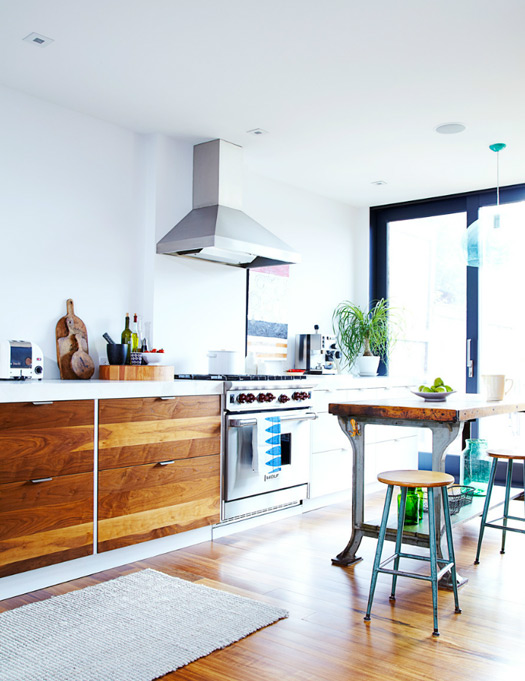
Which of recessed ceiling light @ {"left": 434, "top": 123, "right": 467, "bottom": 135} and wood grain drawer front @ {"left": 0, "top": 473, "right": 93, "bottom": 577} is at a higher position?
recessed ceiling light @ {"left": 434, "top": 123, "right": 467, "bottom": 135}

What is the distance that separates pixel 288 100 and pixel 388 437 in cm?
296

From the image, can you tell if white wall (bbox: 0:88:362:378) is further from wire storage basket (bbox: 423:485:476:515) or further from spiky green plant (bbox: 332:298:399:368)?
wire storage basket (bbox: 423:485:476:515)

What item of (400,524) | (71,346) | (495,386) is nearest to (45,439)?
(71,346)

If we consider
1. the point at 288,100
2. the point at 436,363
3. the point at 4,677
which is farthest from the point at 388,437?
the point at 4,677

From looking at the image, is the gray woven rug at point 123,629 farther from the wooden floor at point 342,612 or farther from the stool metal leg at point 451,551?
the stool metal leg at point 451,551

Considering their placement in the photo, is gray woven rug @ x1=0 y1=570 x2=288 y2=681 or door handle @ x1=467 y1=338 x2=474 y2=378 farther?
door handle @ x1=467 y1=338 x2=474 y2=378

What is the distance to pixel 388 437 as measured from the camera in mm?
5445

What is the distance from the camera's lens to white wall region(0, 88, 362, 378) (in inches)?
144

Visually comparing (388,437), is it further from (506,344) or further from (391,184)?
(391,184)

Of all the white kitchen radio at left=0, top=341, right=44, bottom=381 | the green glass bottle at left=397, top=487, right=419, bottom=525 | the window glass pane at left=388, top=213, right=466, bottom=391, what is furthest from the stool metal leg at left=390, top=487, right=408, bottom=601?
the window glass pane at left=388, top=213, right=466, bottom=391

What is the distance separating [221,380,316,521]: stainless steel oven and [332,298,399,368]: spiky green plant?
1.54 m

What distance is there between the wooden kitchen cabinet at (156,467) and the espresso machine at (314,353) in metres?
1.71

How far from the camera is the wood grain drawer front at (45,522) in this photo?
274cm

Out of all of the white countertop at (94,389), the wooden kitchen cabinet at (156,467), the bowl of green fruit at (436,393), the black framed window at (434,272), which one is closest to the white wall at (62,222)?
the white countertop at (94,389)
